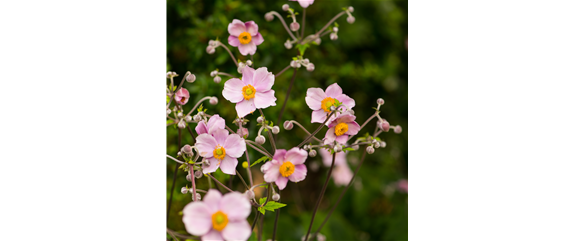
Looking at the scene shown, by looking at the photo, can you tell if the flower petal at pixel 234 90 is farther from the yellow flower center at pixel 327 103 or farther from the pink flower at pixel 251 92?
the yellow flower center at pixel 327 103

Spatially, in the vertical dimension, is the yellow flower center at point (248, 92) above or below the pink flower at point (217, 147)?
above

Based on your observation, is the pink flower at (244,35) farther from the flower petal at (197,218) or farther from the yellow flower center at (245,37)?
the flower petal at (197,218)

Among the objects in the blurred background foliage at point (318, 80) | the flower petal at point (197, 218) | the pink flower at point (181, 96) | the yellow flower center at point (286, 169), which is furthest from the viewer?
the blurred background foliage at point (318, 80)

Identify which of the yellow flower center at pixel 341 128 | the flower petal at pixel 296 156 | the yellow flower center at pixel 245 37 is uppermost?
the yellow flower center at pixel 245 37

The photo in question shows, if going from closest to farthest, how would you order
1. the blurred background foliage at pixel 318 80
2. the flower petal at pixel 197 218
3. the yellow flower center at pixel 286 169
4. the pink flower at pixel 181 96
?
the flower petal at pixel 197 218 < the yellow flower center at pixel 286 169 < the pink flower at pixel 181 96 < the blurred background foliage at pixel 318 80

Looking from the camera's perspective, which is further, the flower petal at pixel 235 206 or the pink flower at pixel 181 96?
the pink flower at pixel 181 96

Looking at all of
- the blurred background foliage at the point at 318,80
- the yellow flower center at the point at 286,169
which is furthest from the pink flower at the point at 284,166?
the blurred background foliage at the point at 318,80

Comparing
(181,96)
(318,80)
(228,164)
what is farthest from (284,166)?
(318,80)
